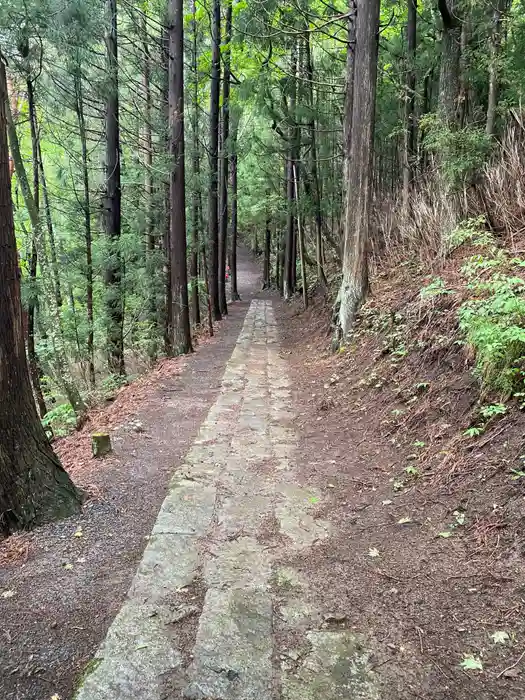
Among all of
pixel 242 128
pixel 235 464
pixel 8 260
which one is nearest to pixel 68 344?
pixel 235 464

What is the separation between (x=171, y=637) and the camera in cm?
237

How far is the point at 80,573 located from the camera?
2.88 meters

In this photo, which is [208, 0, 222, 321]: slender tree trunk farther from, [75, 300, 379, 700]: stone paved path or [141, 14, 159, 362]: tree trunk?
[75, 300, 379, 700]: stone paved path

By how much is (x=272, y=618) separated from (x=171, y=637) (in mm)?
539

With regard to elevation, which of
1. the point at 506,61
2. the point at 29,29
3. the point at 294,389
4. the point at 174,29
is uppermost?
the point at 174,29

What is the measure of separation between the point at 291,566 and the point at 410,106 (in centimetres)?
1219

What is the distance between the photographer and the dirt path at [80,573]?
2.19 m

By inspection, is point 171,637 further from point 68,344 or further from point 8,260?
point 68,344

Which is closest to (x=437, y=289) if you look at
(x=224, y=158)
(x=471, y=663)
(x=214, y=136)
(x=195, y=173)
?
(x=471, y=663)

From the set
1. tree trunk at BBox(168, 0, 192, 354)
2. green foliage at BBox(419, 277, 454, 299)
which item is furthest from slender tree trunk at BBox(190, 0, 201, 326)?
green foliage at BBox(419, 277, 454, 299)

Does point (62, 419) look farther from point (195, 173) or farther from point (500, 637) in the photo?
point (195, 173)

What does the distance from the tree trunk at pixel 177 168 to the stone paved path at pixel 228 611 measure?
6543 millimetres

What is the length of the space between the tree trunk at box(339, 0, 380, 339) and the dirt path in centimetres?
459

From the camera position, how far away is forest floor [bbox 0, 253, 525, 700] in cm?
214
